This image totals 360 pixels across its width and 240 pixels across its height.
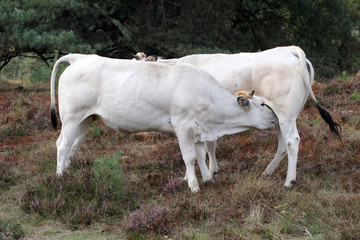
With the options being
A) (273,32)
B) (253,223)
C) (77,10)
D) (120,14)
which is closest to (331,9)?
(273,32)

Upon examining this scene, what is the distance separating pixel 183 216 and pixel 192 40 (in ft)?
34.5

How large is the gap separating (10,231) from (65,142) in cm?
195

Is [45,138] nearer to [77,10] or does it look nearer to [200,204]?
[200,204]

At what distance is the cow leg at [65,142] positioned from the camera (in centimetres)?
696

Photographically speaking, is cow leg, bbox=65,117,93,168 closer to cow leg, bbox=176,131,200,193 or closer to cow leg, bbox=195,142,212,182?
cow leg, bbox=176,131,200,193

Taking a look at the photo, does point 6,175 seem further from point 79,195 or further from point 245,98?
point 245,98

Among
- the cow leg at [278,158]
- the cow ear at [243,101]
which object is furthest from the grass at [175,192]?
the cow ear at [243,101]

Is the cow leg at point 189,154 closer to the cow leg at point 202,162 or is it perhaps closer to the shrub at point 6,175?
the cow leg at point 202,162

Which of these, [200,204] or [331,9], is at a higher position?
[200,204]

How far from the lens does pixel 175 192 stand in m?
6.67

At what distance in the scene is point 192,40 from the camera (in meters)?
15.6

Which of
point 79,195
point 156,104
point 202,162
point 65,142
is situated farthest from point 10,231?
point 202,162

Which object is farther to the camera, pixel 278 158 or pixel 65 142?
pixel 278 158

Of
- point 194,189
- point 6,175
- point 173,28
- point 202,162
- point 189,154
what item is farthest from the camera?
point 173,28
